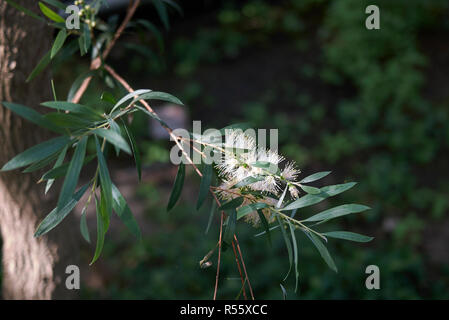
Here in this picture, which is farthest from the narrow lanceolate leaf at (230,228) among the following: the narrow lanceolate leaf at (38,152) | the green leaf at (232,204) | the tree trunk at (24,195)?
the tree trunk at (24,195)

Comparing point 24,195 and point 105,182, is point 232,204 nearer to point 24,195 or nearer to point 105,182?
point 105,182

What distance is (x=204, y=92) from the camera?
345 centimetres

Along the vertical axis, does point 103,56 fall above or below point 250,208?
above

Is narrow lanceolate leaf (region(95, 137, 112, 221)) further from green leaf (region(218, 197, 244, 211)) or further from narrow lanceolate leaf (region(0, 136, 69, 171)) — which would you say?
green leaf (region(218, 197, 244, 211))

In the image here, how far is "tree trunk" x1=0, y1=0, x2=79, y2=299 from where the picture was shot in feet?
3.42

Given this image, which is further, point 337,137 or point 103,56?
point 337,137

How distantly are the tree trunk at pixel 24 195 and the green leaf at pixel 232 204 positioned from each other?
66 cm

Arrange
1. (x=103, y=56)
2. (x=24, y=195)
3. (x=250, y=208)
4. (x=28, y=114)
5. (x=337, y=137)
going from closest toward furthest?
(x=28, y=114) < (x=250, y=208) < (x=24, y=195) < (x=103, y=56) < (x=337, y=137)

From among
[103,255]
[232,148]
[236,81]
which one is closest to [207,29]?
[236,81]

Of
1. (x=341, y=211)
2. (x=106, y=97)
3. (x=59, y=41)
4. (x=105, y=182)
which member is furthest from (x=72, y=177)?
(x=341, y=211)

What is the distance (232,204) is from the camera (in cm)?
79

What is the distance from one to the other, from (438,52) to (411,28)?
33 centimetres

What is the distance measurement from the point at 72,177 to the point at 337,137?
253cm

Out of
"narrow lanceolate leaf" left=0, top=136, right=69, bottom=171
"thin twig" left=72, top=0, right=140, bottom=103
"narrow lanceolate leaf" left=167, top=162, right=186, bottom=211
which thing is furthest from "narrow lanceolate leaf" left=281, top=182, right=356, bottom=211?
"thin twig" left=72, top=0, right=140, bottom=103
